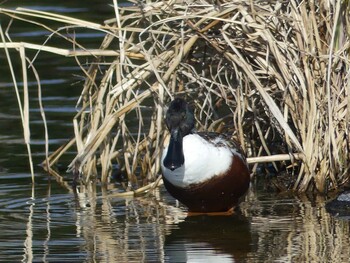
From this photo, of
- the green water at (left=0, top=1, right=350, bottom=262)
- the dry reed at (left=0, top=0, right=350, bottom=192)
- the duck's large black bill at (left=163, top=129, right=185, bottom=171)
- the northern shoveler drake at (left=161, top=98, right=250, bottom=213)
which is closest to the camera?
the green water at (left=0, top=1, right=350, bottom=262)

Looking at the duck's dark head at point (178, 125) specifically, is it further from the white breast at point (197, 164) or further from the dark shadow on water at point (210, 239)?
the dark shadow on water at point (210, 239)

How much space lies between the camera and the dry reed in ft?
23.7

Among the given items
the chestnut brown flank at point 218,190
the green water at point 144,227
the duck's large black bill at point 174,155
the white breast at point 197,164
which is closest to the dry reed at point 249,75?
the green water at point 144,227

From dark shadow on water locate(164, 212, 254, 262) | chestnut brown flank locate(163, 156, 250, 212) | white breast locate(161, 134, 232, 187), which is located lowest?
dark shadow on water locate(164, 212, 254, 262)

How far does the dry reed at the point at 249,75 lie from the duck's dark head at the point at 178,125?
55 cm

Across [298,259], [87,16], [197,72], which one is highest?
[87,16]

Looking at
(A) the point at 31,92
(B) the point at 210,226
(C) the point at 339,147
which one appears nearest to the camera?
(B) the point at 210,226

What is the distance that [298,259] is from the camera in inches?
228

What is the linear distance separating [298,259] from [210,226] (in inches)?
44.8

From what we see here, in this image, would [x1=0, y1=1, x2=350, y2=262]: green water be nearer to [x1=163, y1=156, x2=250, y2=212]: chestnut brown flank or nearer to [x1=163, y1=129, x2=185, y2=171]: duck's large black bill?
[x1=163, y1=156, x2=250, y2=212]: chestnut brown flank

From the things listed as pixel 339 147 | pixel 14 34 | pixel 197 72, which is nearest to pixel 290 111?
pixel 339 147

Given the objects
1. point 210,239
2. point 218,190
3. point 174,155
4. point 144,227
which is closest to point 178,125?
point 174,155

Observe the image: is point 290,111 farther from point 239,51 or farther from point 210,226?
point 210,226

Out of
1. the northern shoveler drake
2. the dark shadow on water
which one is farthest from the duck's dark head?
the dark shadow on water
